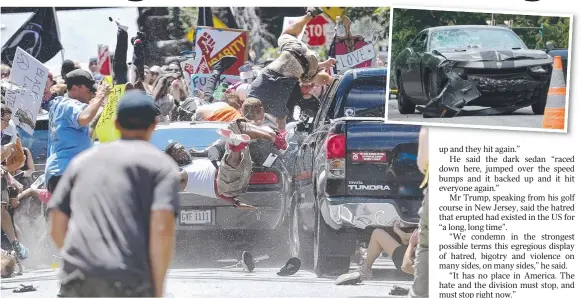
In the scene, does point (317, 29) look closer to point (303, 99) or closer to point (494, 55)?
point (303, 99)

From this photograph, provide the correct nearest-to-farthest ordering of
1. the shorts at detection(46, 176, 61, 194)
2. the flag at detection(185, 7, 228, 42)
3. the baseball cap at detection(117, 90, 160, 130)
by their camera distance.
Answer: the baseball cap at detection(117, 90, 160, 130)
the shorts at detection(46, 176, 61, 194)
the flag at detection(185, 7, 228, 42)

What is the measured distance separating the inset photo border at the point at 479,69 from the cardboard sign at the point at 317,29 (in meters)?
0.87

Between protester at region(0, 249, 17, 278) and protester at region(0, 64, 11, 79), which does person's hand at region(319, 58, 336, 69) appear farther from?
protester at region(0, 249, 17, 278)

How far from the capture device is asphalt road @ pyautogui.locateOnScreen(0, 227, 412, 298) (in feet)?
29.7

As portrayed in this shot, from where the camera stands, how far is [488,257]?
8.77 metres

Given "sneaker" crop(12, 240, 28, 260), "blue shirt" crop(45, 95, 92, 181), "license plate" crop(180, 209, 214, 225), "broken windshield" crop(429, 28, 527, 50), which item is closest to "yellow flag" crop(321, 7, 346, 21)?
"broken windshield" crop(429, 28, 527, 50)

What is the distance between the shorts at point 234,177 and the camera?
955 cm

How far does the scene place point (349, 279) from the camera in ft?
30.1

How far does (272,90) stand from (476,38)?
1806mm

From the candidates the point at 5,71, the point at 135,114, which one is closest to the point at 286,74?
the point at 5,71

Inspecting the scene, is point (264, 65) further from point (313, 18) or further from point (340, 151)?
point (340, 151)

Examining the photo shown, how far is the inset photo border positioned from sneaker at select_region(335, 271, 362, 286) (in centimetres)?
119

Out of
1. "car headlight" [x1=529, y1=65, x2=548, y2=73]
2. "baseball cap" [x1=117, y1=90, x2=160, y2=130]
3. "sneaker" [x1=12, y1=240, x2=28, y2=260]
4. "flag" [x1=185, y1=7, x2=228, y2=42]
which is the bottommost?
"sneaker" [x1=12, y1=240, x2=28, y2=260]

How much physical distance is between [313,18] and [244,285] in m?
2.20
